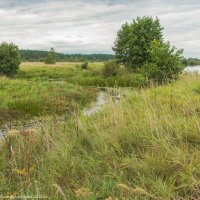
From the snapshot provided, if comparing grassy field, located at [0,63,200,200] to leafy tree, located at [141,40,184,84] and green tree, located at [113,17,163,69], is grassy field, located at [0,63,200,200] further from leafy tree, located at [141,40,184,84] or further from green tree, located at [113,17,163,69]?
green tree, located at [113,17,163,69]

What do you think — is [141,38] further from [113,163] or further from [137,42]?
[113,163]

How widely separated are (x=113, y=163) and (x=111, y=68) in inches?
2238

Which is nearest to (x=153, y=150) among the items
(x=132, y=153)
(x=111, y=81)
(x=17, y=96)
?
(x=132, y=153)

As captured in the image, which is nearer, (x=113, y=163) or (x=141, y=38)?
(x=113, y=163)

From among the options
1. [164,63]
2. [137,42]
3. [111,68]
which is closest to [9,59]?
[111,68]

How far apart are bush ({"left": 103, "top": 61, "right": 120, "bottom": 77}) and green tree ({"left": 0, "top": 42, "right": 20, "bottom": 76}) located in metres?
18.4

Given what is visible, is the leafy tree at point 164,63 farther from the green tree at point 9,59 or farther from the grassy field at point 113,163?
the green tree at point 9,59

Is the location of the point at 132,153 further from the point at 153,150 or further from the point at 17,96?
the point at 17,96

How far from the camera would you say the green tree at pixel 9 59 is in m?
67.8

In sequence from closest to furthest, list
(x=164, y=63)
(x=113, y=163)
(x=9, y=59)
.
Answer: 1. (x=113, y=163)
2. (x=164, y=63)
3. (x=9, y=59)

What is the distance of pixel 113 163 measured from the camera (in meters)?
5.14

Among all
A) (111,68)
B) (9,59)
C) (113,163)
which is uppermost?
(9,59)

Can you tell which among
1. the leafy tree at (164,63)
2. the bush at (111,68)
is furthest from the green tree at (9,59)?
the leafy tree at (164,63)

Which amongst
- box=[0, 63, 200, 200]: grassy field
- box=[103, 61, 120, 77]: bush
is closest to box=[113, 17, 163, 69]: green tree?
box=[103, 61, 120, 77]: bush
